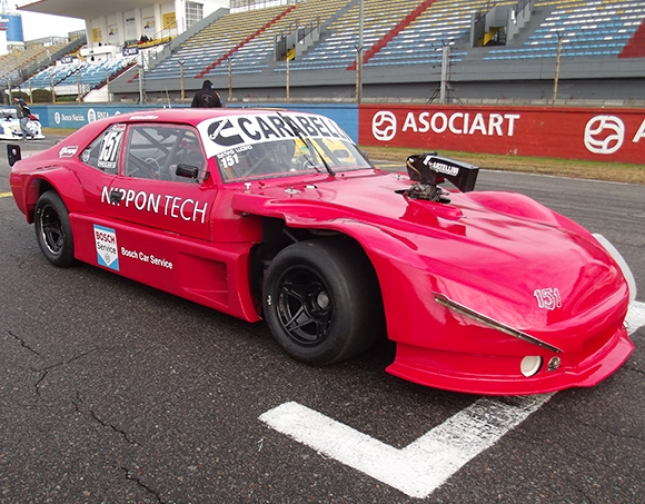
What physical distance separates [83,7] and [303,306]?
4974cm

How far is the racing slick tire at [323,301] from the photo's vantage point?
9.07 feet

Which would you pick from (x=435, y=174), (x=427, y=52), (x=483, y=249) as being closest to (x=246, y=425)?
(x=483, y=249)

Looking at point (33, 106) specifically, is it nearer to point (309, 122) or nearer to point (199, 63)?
point (199, 63)

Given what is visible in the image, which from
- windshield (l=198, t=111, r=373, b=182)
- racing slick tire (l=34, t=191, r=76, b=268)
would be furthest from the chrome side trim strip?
racing slick tire (l=34, t=191, r=76, b=268)

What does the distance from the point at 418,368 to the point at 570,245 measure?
110 cm

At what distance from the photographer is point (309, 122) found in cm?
425

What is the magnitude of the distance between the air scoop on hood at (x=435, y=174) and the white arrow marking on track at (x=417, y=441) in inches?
46.0

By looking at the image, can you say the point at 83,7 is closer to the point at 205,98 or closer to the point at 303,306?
the point at 205,98

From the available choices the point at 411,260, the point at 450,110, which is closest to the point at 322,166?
the point at 411,260

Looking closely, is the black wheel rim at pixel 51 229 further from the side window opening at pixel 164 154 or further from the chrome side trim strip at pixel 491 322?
the chrome side trim strip at pixel 491 322

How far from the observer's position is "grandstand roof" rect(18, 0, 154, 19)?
142ft

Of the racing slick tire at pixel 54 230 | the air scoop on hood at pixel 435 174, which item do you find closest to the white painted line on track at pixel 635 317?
the air scoop on hood at pixel 435 174

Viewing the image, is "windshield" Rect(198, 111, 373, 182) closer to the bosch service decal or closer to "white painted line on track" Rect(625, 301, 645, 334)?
the bosch service decal

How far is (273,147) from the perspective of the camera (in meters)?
3.88
